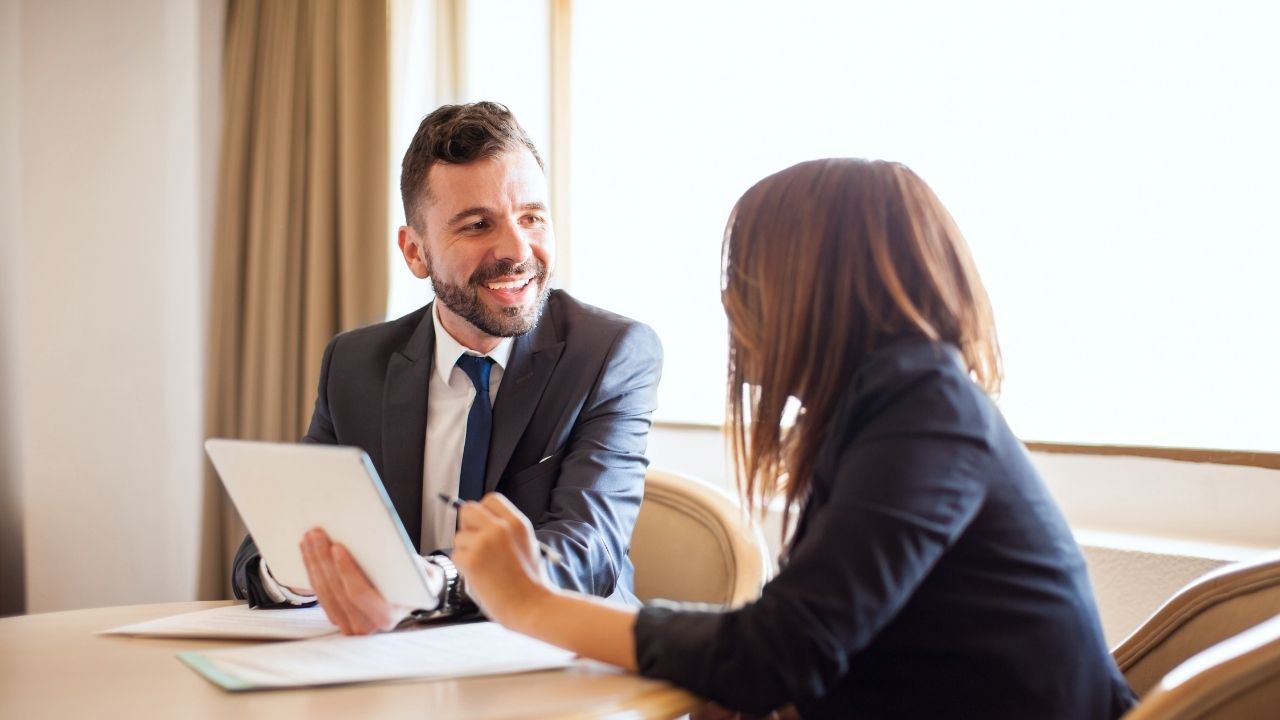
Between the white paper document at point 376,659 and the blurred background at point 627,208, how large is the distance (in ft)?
4.15

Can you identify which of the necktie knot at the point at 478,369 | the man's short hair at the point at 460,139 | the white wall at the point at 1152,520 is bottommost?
the white wall at the point at 1152,520

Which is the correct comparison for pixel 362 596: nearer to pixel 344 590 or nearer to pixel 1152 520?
pixel 344 590

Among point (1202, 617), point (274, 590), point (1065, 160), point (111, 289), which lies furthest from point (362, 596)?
point (111, 289)

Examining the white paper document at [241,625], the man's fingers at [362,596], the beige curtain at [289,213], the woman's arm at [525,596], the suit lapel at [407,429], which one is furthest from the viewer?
the beige curtain at [289,213]

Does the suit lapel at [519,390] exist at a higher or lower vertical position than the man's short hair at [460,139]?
lower

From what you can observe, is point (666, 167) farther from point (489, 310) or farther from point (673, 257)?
point (489, 310)

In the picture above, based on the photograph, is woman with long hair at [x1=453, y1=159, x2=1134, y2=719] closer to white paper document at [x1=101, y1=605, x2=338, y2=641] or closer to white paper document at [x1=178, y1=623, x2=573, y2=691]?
white paper document at [x1=178, y1=623, x2=573, y2=691]

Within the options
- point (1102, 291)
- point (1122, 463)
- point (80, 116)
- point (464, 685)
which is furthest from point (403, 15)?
point (464, 685)

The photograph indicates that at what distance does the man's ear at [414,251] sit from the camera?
6.89 ft

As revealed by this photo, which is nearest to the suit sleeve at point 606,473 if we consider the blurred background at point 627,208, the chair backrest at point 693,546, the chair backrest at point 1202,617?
the chair backrest at point 693,546

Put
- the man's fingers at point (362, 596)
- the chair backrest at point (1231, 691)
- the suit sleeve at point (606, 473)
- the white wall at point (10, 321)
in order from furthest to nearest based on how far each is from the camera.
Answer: the white wall at point (10, 321) → the suit sleeve at point (606, 473) → the man's fingers at point (362, 596) → the chair backrest at point (1231, 691)

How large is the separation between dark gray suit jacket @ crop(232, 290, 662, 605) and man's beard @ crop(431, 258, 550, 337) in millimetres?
29

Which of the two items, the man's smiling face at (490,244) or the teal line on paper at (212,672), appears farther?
the man's smiling face at (490,244)

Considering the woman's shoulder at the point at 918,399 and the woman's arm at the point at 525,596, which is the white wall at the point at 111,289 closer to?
the woman's arm at the point at 525,596
